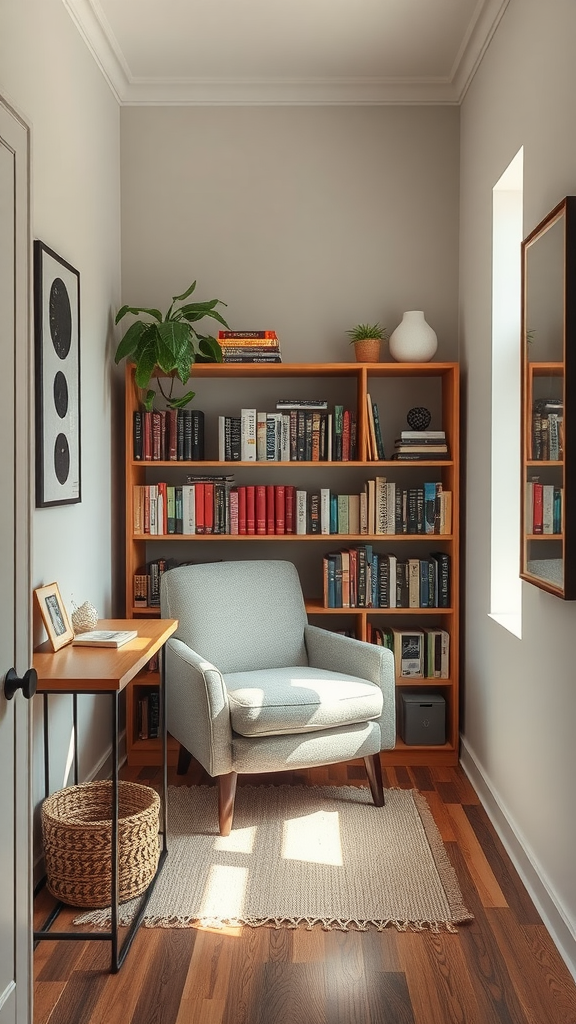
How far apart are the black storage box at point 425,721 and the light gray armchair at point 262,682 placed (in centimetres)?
48

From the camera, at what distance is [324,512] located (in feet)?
12.2

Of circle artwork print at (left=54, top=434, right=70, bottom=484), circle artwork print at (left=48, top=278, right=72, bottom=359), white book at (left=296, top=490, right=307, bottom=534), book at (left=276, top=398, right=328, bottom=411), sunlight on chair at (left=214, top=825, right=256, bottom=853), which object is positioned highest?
circle artwork print at (left=48, top=278, right=72, bottom=359)

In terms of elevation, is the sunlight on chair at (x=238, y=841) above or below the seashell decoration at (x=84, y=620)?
below

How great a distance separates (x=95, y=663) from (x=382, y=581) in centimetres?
164

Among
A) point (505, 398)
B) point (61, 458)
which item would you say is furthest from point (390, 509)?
point (61, 458)

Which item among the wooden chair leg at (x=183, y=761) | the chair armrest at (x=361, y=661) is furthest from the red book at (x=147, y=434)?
the wooden chair leg at (x=183, y=761)

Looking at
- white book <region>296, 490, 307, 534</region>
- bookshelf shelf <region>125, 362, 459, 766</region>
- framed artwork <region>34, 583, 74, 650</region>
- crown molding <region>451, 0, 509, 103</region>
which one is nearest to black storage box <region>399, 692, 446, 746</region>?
bookshelf shelf <region>125, 362, 459, 766</region>

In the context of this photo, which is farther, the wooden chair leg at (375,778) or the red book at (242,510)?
the red book at (242,510)

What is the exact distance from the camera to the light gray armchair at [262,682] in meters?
2.94

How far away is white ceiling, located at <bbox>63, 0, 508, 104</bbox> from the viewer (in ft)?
10.5

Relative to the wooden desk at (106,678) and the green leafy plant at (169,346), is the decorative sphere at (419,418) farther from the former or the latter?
the wooden desk at (106,678)

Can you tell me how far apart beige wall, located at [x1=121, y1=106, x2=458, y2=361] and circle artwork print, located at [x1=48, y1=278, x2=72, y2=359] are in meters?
1.03

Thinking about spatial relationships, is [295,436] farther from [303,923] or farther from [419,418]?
[303,923]

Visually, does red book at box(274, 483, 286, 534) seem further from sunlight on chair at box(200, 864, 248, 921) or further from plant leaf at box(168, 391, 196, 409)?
sunlight on chair at box(200, 864, 248, 921)
